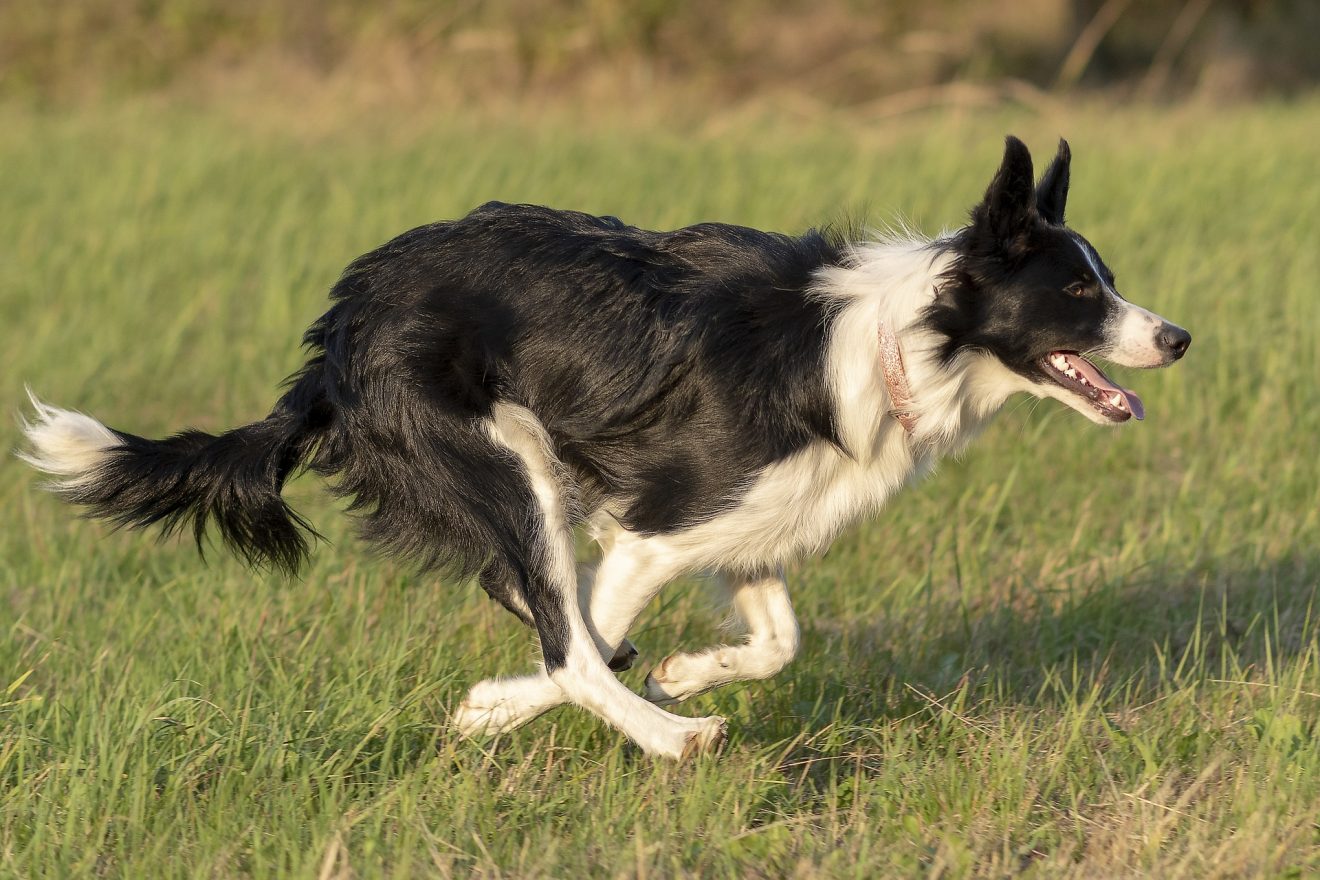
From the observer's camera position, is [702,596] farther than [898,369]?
Yes

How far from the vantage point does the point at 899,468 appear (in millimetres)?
3719

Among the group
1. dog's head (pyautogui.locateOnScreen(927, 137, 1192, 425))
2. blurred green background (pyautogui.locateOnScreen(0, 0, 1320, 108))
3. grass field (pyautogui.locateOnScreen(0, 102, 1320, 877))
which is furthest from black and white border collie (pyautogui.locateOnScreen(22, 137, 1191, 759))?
blurred green background (pyautogui.locateOnScreen(0, 0, 1320, 108))

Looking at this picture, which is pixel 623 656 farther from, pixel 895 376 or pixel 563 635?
pixel 895 376

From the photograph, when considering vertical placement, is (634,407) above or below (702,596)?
above

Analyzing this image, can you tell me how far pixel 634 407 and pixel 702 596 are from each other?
58.3 inches

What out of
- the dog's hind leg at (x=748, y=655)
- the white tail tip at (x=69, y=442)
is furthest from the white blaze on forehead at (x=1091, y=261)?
the white tail tip at (x=69, y=442)

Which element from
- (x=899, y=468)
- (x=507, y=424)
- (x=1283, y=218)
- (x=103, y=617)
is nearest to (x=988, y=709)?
(x=899, y=468)

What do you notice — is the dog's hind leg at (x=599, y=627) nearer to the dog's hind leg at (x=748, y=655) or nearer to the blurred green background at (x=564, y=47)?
the dog's hind leg at (x=748, y=655)

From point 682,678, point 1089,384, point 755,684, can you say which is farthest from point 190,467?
point 1089,384

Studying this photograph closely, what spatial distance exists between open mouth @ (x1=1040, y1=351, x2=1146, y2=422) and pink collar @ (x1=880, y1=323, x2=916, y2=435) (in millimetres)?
332

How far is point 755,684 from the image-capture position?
4312mm

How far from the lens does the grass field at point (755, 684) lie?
3.36 metres

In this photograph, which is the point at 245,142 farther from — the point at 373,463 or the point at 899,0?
the point at 899,0

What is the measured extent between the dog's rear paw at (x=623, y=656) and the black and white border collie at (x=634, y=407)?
0.01 m
